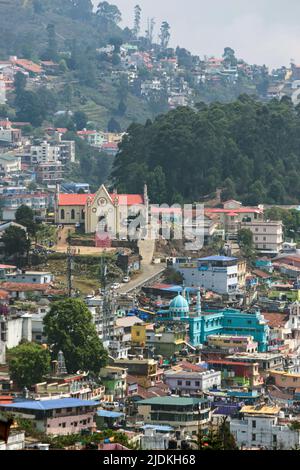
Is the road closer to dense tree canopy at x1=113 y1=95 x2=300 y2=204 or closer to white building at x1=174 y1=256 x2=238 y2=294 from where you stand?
white building at x1=174 y1=256 x2=238 y2=294

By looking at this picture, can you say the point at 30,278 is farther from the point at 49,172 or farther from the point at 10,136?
the point at 10,136

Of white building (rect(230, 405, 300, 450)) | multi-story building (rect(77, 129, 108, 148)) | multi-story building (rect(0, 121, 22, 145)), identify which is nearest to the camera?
white building (rect(230, 405, 300, 450))

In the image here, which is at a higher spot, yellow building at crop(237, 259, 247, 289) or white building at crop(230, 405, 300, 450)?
yellow building at crop(237, 259, 247, 289)

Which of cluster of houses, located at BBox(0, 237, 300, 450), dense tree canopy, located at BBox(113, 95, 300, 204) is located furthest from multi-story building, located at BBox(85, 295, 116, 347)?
dense tree canopy, located at BBox(113, 95, 300, 204)

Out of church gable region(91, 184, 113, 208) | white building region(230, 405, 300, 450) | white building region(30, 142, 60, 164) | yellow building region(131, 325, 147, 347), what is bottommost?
white building region(230, 405, 300, 450)

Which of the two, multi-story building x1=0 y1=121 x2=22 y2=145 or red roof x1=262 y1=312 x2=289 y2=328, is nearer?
red roof x1=262 y1=312 x2=289 y2=328

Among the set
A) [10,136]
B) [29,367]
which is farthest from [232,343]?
[10,136]

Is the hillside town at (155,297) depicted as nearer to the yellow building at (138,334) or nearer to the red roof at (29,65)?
the yellow building at (138,334)
